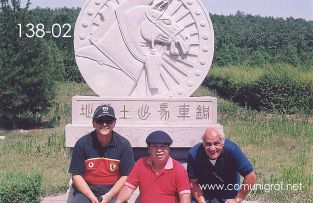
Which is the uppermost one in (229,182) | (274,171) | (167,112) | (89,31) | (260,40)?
(260,40)

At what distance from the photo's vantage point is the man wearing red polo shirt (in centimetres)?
345

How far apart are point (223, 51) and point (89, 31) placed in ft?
79.5

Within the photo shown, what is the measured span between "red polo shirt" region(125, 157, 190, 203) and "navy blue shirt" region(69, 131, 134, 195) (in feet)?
0.80

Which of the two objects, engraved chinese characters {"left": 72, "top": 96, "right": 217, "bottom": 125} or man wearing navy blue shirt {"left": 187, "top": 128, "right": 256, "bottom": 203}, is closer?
man wearing navy blue shirt {"left": 187, "top": 128, "right": 256, "bottom": 203}

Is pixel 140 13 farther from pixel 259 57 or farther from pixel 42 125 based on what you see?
pixel 259 57

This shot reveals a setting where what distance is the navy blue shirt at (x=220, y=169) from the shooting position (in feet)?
11.7

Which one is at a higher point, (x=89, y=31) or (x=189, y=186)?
(x=89, y=31)

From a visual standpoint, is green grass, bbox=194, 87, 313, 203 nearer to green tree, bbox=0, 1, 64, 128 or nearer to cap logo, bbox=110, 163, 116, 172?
cap logo, bbox=110, 163, 116, 172

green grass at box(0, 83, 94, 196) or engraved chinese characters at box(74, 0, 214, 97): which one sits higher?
engraved chinese characters at box(74, 0, 214, 97)

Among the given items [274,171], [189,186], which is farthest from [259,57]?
[189,186]

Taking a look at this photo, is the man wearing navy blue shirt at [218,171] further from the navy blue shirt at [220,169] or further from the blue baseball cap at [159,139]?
the blue baseball cap at [159,139]

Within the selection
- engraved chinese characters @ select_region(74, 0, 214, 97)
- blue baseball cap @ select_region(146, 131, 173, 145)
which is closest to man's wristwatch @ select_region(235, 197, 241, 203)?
blue baseball cap @ select_region(146, 131, 173, 145)

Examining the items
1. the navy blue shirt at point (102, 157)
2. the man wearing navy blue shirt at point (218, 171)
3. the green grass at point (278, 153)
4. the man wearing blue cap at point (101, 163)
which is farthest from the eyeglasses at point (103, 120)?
the green grass at point (278, 153)

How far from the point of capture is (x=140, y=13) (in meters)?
5.14
